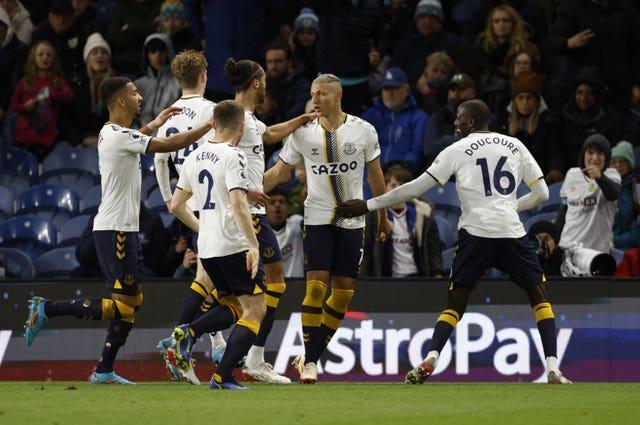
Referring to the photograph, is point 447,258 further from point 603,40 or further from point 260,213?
point 603,40

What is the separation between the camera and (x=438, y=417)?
29.5 ft

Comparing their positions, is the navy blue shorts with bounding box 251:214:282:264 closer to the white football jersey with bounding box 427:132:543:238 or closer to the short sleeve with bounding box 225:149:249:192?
the short sleeve with bounding box 225:149:249:192

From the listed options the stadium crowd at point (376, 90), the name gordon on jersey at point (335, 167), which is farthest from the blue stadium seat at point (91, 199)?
the name gordon on jersey at point (335, 167)

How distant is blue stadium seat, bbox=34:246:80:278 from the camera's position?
51.7ft

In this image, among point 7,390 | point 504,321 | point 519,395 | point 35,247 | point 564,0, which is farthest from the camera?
point 564,0

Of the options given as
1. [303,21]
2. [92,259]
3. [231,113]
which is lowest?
[92,259]

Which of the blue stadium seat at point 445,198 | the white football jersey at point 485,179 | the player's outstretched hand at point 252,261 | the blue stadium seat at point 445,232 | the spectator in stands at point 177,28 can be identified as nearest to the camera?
the player's outstretched hand at point 252,261

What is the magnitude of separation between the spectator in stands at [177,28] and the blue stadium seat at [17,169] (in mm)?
2541

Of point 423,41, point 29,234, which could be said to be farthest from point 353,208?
point 423,41

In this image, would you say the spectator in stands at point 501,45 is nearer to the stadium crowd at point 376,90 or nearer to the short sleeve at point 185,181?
the stadium crowd at point 376,90

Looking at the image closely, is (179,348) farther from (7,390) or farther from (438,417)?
(438,417)

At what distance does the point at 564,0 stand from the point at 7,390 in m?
10.00

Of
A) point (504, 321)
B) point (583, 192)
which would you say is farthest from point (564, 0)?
point (504, 321)

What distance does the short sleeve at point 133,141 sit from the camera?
11453mm
